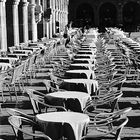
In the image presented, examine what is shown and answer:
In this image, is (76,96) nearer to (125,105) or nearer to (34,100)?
(34,100)

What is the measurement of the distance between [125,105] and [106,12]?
62570 millimetres

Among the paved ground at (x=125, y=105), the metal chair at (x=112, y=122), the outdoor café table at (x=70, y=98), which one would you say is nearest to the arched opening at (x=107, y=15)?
the paved ground at (x=125, y=105)

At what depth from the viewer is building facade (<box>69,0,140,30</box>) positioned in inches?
2785

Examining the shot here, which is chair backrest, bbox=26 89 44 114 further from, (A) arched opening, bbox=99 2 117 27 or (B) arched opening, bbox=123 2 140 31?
(B) arched opening, bbox=123 2 140 31

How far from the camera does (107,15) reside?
71812 mm

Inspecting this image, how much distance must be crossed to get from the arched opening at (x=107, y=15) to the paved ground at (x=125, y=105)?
55921 mm

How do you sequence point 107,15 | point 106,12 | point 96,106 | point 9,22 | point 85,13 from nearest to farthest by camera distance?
point 96,106 < point 9,22 < point 85,13 < point 107,15 < point 106,12

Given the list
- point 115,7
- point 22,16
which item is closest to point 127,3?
point 115,7

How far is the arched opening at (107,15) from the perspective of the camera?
7124cm

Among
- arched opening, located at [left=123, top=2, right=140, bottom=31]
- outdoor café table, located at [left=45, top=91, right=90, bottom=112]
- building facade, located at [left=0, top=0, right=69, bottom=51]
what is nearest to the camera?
outdoor café table, located at [left=45, top=91, right=90, bottom=112]

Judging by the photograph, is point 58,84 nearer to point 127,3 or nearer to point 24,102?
point 24,102

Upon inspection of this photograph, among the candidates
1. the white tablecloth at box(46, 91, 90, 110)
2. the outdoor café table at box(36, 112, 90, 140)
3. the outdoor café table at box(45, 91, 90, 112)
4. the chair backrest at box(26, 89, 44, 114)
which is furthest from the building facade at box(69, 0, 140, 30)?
the outdoor café table at box(36, 112, 90, 140)

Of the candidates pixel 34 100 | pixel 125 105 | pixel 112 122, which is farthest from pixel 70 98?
pixel 125 105

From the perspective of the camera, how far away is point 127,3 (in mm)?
71562
